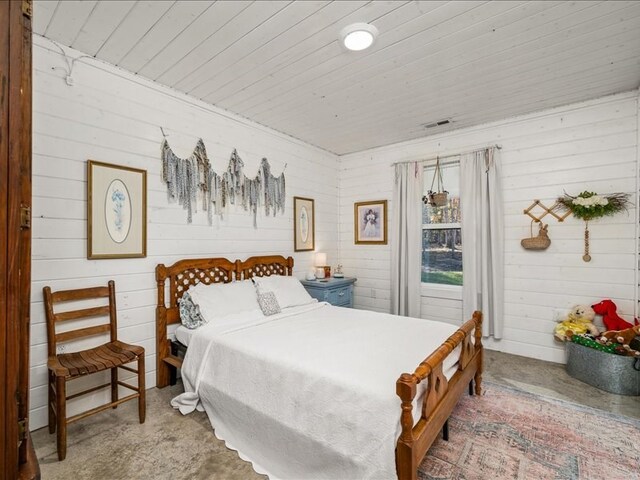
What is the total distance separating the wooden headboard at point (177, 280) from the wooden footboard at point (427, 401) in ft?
6.55

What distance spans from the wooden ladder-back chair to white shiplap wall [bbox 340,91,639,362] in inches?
135

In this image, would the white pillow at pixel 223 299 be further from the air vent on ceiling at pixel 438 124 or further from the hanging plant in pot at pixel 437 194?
the air vent on ceiling at pixel 438 124

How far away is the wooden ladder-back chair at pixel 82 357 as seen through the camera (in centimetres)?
195

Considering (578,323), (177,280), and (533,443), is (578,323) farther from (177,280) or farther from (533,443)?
(177,280)

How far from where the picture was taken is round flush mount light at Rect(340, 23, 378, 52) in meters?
2.08

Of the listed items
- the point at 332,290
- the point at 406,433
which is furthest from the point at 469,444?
the point at 332,290

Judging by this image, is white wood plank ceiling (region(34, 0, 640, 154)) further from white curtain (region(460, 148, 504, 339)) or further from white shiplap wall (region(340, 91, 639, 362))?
white curtain (region(460, 148, 504, 339))

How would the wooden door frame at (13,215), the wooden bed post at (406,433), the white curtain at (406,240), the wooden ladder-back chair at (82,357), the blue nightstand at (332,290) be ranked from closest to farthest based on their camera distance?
the wooden door frame at (13,215)
the wooden bed post at (406,433)
the wooden ladder-back chair at (82,357)
the blue nightstand at (332,290)
the white curtain at (406,240)

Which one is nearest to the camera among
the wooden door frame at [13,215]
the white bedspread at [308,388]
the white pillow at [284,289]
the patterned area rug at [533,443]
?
the wooden door frame at [13,215]

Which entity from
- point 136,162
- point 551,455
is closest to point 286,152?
point 136,162

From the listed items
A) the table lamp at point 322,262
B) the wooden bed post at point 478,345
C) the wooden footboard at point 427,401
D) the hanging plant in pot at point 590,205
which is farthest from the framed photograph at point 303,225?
the hanging plant in pot at point 590,205

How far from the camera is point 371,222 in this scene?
472 centimetres

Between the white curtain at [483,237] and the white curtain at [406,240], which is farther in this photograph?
the white curtain at [406,240]

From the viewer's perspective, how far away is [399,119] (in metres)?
3.66
